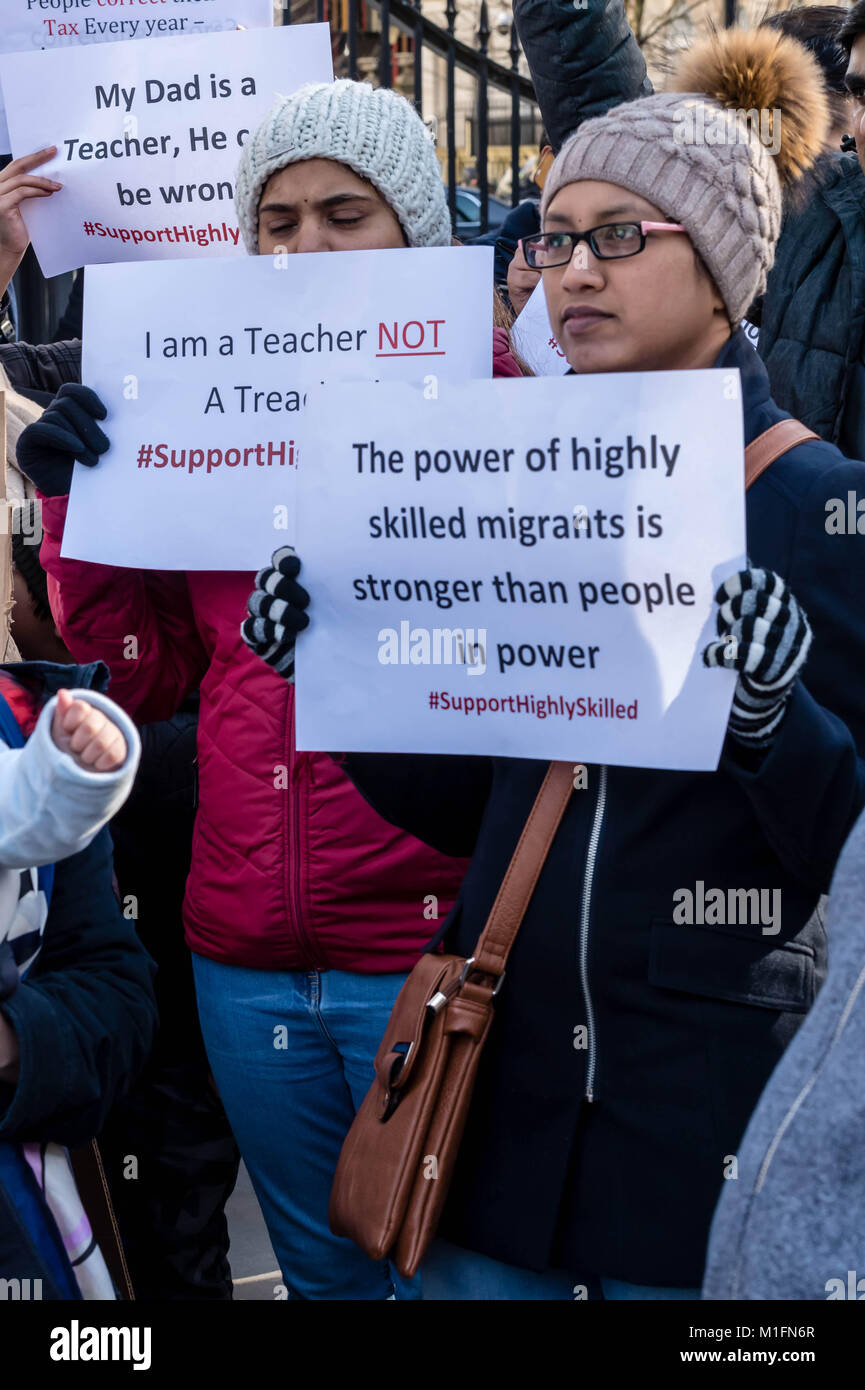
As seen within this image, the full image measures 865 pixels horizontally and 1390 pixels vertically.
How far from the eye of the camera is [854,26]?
288cm

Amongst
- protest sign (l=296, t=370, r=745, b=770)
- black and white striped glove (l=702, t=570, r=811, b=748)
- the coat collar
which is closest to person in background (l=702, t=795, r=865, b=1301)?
black and white striped glove (l=702, t=570, r=811, b=748)

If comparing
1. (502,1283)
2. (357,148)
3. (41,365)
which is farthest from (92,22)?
(502,1283)

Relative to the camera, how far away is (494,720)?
6.11 feet

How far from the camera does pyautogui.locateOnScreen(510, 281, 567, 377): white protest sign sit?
281 cm

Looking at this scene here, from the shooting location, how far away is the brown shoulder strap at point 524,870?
1.85m

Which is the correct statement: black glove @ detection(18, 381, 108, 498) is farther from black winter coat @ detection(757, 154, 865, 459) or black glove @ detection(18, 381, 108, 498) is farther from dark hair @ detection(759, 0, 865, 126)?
dark hair @ detection(759, 0, 865, 126)

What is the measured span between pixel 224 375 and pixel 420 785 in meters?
0.78

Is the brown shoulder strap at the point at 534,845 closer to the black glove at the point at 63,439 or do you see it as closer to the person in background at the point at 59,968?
the person in background at the point at 59,968

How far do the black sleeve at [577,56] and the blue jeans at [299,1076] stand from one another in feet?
6.10

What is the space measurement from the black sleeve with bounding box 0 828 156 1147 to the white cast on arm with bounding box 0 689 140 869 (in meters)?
0.30

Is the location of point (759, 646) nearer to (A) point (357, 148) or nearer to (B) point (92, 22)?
(A) point (357, 148)

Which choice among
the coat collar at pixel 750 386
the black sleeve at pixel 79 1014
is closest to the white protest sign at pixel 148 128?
the coat collar at pixel 750 386

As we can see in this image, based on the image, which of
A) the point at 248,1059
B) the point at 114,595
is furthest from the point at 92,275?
the point at 248,1059
